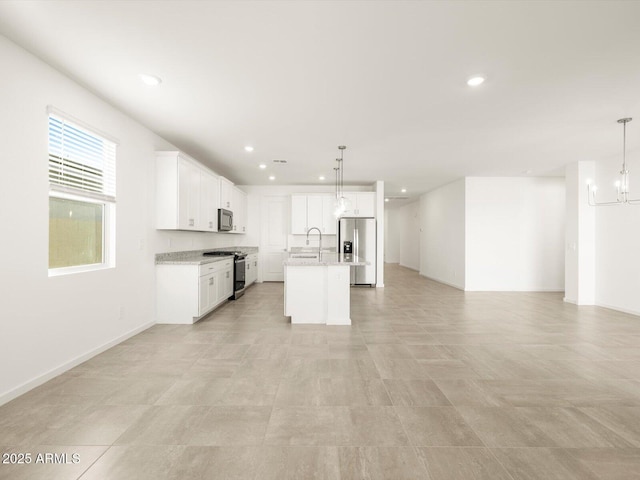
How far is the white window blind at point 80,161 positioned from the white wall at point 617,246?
25.4 feet

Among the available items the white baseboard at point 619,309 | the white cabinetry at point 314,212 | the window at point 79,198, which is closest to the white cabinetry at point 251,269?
the white cabinetry at point 314,212

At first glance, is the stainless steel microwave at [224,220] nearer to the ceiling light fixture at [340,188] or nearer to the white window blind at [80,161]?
the ceiling light fixture at [340,188]

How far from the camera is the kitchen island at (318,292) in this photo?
14.4 feet

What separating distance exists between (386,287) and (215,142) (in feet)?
17.1

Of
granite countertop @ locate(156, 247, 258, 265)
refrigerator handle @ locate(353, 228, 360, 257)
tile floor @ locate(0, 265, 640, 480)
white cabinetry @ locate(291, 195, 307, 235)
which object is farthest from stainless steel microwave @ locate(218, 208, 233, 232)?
refrigerator handle @ locate(353, 228, 360, 257)

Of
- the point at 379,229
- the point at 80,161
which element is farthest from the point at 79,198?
the point at 379,229

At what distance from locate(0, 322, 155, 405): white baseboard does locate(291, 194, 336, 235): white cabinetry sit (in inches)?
184

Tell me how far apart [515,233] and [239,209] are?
666 cm

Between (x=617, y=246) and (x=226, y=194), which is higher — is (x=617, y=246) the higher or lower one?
the lower one

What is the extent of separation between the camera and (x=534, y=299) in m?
6.22

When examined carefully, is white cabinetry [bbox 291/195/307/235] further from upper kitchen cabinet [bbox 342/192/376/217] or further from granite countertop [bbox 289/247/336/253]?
upper kitchen cabinet [bbox 342/192/376/217]

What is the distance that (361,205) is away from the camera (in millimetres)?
7688

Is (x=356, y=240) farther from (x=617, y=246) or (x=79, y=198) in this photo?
(x=79, y=198)

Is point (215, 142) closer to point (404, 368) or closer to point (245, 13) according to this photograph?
point (245, 13)
